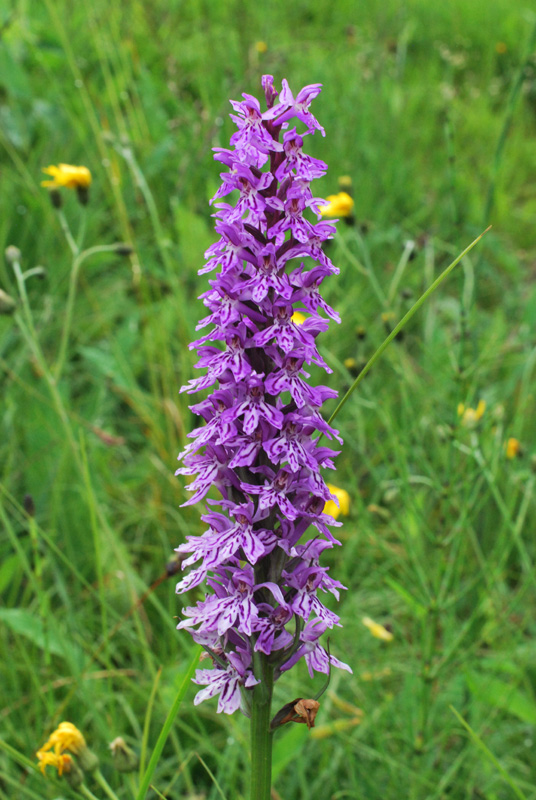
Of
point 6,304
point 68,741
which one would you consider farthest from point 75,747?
point 6,304

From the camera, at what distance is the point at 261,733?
1.09 m

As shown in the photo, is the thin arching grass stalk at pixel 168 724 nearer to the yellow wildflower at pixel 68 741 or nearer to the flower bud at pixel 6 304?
the yellow wildflower at pixel 68 741

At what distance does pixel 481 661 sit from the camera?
2.32m

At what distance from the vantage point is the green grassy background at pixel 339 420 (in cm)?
198

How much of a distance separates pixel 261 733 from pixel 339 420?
228cm

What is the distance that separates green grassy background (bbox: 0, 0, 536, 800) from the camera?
1.98 metres

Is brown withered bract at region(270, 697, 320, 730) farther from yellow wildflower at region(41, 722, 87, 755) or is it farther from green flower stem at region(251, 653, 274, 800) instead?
yellow wildflower at region(41, 722, 87, 755)

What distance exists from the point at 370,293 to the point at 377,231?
47 cm

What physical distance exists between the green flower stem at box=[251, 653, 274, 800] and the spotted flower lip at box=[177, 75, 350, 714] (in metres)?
0.02

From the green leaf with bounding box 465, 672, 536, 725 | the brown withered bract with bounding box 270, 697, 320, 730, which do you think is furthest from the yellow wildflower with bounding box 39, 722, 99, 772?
the green leaf with bounding box 465, 672, 536, 725

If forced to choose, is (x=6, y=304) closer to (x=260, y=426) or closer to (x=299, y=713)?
(x=260, y=426)

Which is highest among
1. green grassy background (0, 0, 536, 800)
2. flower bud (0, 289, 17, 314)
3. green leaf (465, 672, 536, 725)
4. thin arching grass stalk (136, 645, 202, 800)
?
flower bud (0, 289, 17, 314)

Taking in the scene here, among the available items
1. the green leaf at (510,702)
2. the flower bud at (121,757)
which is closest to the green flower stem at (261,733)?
the flower bud at (121,757)

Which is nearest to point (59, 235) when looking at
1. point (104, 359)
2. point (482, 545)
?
point (104, 359)
